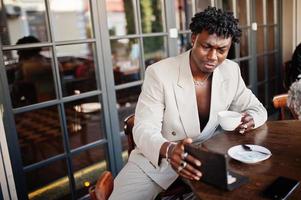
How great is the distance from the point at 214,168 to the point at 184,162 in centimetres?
12

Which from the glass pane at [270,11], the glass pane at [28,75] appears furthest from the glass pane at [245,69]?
the glass pane at [28,75]

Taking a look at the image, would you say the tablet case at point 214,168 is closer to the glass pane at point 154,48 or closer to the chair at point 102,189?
the chair at point 102,189

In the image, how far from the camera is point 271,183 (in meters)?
1.00

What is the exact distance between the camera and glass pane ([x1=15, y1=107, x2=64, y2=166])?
219 centimetres

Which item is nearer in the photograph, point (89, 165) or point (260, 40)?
point (89, 165)

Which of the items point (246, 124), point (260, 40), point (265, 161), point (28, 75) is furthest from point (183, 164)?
point (260, 40)

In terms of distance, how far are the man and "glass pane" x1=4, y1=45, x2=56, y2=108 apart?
3.33 feet

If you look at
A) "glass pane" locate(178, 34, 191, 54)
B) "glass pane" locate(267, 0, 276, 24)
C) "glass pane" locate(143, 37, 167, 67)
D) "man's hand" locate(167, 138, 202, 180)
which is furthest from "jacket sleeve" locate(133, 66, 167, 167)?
"glass pane" locate(267, 0, 276, 24)

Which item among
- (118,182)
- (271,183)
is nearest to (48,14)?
(118,182)

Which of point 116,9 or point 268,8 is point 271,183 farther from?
point 116,9

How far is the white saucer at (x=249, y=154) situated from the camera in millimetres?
1161

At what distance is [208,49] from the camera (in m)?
1.43

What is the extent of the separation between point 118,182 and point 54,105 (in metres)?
0.97

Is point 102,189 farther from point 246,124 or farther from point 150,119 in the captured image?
point 246,124
